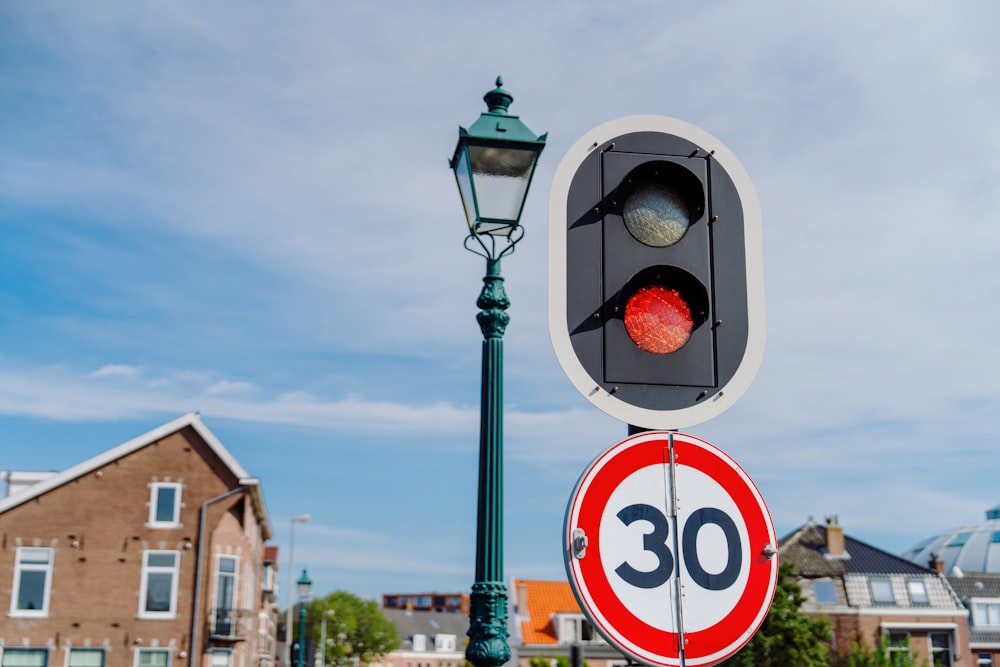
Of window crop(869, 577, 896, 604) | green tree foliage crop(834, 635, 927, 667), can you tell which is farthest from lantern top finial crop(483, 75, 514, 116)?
window crop(869, 577, 896, 604)

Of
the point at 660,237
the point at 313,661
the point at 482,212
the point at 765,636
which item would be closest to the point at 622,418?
the point at 660,237

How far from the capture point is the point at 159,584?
31.8m

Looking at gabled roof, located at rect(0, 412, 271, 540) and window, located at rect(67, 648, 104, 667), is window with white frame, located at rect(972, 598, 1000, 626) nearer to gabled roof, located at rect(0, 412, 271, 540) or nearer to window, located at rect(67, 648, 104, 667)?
gabled roof, located at rect(0, 412, 271, 540)

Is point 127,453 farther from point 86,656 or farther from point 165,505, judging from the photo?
point 86,656

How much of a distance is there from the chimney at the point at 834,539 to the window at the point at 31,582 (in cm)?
3557

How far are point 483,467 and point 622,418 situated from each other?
116 inches

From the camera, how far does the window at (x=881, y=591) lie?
48344mm

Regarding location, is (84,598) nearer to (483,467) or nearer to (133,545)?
(133,545)

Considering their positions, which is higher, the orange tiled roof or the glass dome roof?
the glass dome roof

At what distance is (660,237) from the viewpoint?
10.2 ft

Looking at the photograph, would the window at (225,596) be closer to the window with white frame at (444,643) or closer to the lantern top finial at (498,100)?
the lantern top finial at (498,100)

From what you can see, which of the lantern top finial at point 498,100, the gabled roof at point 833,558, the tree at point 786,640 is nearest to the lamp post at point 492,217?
the lantern top finial at point 498,100

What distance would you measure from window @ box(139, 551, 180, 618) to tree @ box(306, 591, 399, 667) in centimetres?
5809

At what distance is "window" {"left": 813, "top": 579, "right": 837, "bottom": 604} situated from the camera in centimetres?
4825
